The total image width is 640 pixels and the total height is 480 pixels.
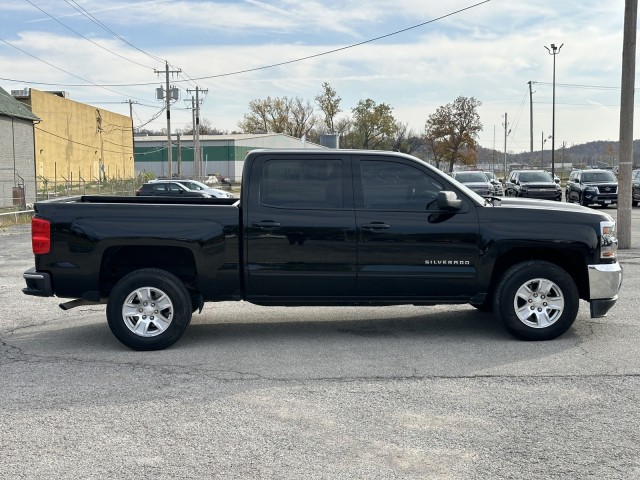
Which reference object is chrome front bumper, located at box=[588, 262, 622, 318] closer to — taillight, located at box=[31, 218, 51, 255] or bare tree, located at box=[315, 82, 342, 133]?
taillight, located at box=[31, 218, 51, 255]

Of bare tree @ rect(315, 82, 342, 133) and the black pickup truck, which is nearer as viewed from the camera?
the black pickup truck

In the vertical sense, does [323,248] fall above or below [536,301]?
above

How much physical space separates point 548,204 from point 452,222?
50.5 inches

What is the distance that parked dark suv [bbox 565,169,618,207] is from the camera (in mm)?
31391

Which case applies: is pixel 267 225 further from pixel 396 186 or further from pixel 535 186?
pixel 535 186

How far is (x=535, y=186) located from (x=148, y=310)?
95.6 feet

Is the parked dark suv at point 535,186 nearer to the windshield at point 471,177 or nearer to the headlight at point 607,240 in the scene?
the windshield at point 471,177

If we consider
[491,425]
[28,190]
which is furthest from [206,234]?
[28,190]

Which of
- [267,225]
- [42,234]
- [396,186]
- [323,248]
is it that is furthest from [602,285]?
[42,234]

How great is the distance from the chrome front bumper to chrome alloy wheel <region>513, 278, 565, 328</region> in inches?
13.8

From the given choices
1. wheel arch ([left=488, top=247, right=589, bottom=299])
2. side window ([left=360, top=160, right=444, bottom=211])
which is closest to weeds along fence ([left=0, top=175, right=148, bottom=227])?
side window ([left=360, top=160, right=444, bottom=211])

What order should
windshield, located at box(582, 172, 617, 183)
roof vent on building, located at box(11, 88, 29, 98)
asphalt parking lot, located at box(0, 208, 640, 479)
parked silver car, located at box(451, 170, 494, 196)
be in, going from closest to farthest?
asphalt parking lot, located at box(0, 208, 640, 479) < parked silver car, located at box(451, 170, 494, 196) < windshield, located at box(582, 172, 617, 183) < roof vent on building, located at box(11, 88, 29, 98)

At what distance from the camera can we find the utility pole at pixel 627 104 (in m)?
14.7

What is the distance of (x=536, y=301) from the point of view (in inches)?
289
